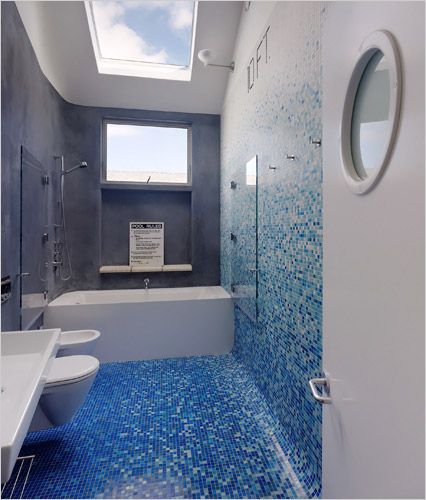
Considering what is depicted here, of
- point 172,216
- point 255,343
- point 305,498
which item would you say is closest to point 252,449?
point 305,498

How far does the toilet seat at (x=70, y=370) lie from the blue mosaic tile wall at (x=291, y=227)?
4.06ft

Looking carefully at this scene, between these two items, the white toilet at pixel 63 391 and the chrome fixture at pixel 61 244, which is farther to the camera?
the chrome fixture at pixel 61 244

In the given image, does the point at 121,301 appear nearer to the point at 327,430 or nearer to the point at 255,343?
the point at 255,343

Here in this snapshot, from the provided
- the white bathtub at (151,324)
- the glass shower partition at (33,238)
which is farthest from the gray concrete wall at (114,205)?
the white bathtub at (151,324)

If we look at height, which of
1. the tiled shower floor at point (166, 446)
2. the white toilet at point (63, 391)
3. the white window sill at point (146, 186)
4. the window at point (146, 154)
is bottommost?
the tiled shower floor at point (166, 446)

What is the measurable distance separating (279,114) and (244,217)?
1.05 meters

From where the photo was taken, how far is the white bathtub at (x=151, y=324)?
3027mm

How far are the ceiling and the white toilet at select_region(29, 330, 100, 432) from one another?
2563 millimetres

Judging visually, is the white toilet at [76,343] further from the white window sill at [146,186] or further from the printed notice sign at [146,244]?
the white window sill at [146,186]

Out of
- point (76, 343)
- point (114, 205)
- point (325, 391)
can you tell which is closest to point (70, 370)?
point (76, 343)

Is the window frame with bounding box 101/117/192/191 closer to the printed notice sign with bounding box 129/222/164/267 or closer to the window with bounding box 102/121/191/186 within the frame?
the window with bounding box 102/121/191/186

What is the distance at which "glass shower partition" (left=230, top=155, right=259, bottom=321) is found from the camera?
252cm

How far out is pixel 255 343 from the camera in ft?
8.28

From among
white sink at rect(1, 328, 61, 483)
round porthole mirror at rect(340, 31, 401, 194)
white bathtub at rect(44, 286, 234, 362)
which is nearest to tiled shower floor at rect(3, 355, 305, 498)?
white bathtub at rect(44, 286, 234, 362)
